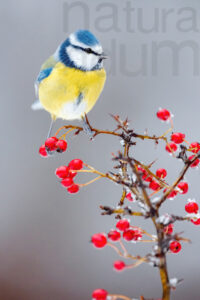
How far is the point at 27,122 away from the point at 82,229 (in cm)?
52

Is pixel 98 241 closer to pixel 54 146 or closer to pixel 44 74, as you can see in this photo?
pixel 54 146

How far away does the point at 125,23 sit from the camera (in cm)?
181

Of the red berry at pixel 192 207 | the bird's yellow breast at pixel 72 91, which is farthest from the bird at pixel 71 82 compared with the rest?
the red berry at pixel 192 207

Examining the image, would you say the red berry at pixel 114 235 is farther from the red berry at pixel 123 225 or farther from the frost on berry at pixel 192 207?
the frost on berry at pixel 192 207

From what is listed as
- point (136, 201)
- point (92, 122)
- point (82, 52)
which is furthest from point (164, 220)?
point (92, 122)

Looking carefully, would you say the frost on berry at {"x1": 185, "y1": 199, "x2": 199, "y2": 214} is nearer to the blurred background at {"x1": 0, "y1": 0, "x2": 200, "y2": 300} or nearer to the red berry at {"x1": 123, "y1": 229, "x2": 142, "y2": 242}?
the red berry at {"x1": 123, "y1": 229, "x2": 142, "y2": 242}

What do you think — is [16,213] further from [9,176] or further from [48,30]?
[48,30]

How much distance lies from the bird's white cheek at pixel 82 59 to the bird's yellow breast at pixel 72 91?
1 centimetres

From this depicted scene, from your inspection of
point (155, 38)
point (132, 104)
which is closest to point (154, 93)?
point (132, 104)

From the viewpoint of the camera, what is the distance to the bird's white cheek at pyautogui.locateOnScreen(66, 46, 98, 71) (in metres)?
0.62

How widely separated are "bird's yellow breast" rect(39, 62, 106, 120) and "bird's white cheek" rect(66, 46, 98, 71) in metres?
0.01

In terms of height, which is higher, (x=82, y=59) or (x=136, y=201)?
(x=82, y=59)

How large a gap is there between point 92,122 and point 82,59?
109 centimetres

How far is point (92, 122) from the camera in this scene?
68.1 inches
